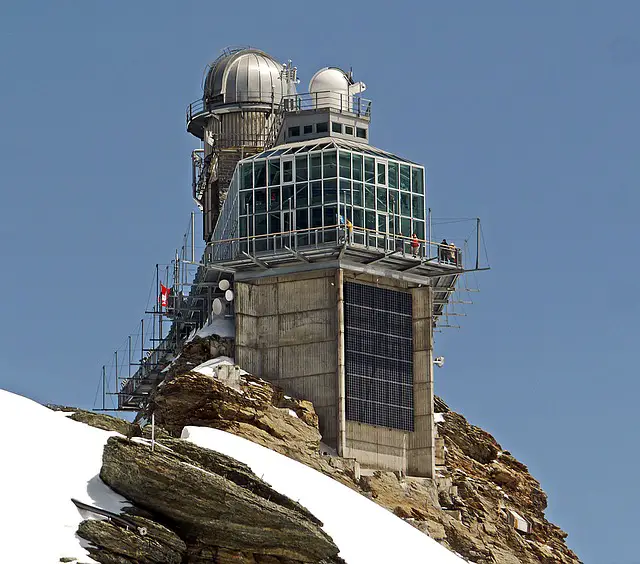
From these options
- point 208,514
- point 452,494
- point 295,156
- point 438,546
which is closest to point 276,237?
point 295,156

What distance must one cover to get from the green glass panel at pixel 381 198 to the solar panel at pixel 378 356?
13.5 feet

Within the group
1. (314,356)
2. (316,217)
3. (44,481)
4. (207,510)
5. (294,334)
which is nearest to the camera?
(44,481)

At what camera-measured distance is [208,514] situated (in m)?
66.5

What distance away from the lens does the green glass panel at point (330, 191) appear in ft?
317

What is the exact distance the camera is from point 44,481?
65062 millimetres

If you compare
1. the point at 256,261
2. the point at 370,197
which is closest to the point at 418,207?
the point at 370,197

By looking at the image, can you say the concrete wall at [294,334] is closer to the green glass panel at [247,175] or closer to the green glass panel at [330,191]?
the green glass panel at [330,191]

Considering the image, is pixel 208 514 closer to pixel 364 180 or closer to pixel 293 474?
pixel 293 474

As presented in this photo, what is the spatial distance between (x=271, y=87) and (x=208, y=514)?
187 ft

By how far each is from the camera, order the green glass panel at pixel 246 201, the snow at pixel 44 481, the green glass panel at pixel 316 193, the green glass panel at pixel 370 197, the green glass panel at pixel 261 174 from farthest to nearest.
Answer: the green glass panel at pixel 246 201 < the green glass panel at pixel 261 174 < the green glass panel at pixel 370 197 < the green glass panel at pixel 316 193 < the snow at pixel 44 481

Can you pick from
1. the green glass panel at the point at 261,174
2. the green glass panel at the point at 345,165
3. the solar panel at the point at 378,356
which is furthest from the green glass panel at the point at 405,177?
the green glass panel at the point at 261,174

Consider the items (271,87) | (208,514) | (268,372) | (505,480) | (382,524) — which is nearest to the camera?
(208,514)

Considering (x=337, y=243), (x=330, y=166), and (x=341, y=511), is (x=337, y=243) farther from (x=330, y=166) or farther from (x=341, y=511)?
(x=341, y=511)

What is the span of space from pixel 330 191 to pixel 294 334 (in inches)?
288
